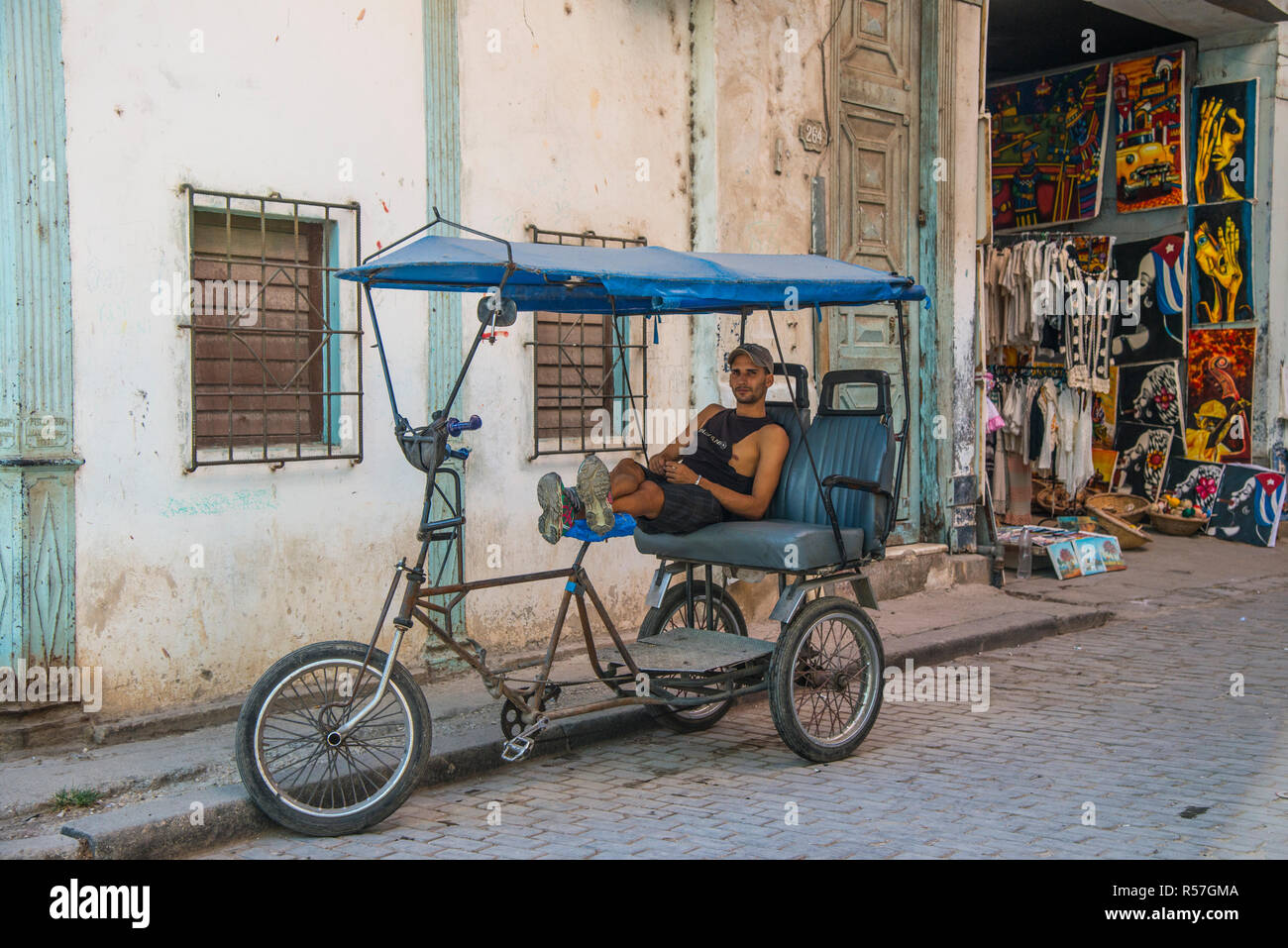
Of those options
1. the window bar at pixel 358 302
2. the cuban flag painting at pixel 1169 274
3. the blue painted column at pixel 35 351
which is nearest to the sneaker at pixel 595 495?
the window bar at pixel 358 302

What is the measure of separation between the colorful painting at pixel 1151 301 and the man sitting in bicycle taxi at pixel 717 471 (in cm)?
840

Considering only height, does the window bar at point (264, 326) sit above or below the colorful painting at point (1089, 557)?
above

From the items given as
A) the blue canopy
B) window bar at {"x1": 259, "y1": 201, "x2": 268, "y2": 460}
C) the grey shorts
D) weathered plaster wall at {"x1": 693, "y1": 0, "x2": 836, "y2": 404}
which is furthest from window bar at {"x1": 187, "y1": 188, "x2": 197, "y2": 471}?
weathered plaster wall at {"x1": 693, "y1": 0, "x2": 836, "y2": 404}

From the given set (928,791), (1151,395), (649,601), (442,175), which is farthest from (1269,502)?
(442,175)

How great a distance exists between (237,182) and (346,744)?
2.86 metres

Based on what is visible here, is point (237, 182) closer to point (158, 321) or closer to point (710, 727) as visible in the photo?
point (158, 321)

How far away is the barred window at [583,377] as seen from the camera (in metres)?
7.50

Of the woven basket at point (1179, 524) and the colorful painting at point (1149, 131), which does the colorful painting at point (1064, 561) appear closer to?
the woven basket at point (1179, 524)

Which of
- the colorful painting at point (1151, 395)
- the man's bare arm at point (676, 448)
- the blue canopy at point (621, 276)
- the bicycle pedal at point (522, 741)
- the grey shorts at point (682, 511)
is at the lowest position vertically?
the bicycle pedal at point (522, 741)

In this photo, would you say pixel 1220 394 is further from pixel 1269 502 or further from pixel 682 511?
pixel 682 511

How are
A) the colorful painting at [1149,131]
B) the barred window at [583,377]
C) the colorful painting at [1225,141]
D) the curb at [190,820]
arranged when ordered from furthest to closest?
the colorful painting at [1149,131] < the colorful painting at [1225,141] < the barred window at [583,377] < the curb at [190,820]

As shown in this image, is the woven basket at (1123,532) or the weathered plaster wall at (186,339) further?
the woven basket at (1123,532)
